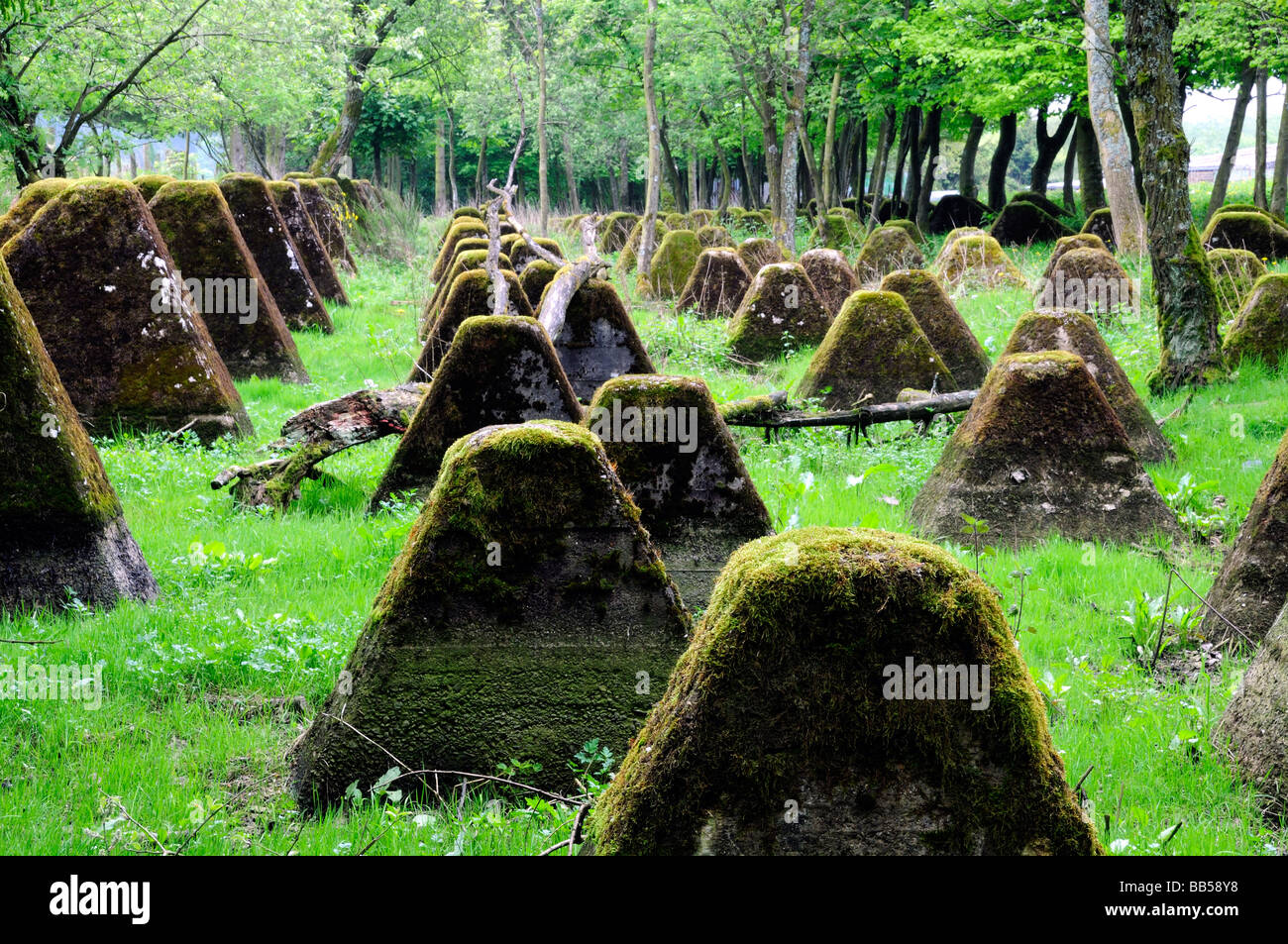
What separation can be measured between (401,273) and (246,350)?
42.0 feet

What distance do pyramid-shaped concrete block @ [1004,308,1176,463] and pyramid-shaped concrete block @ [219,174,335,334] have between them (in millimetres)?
10171

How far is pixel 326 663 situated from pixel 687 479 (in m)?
1.91

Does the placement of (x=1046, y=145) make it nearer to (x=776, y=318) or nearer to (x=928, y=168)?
(x=928, y=168)

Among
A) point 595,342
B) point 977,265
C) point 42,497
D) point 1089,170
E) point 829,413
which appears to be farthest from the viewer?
point 1089,170

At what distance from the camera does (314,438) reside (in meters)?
7.51

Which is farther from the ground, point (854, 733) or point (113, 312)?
point (113, 312)

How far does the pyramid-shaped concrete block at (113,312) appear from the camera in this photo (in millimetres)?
8648

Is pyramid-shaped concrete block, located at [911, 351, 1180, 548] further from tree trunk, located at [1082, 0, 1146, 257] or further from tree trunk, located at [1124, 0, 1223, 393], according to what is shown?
tree trunk, located at [1082, 0, 1146, 257]

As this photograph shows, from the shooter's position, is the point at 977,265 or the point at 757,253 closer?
the point at 977,265

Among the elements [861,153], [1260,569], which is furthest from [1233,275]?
[861,153]

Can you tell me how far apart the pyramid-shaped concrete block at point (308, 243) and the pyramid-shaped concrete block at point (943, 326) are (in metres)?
10.0

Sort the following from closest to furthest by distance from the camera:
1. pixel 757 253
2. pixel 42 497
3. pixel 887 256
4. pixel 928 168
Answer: pixel 42 497
pixel 887 256
pixel 757 253
pixel 928 168

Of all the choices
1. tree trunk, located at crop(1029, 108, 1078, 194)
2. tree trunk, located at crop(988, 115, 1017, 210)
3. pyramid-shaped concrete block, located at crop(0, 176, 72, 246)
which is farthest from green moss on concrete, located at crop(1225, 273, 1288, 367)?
tree trunk, located at crop(1029, 108, 1078, 194)

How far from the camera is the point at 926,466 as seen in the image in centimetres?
830
